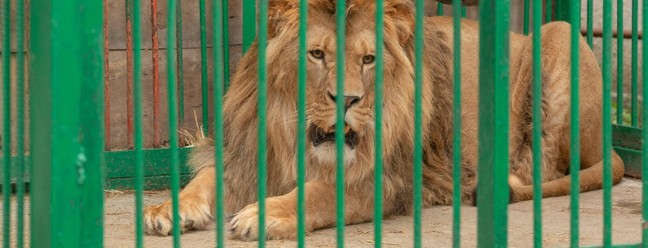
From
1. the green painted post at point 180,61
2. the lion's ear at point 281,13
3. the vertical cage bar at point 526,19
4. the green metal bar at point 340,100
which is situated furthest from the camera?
the vertical cage bar at point 526,19

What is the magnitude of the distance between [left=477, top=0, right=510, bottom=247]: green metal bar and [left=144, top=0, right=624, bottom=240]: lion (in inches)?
51.2

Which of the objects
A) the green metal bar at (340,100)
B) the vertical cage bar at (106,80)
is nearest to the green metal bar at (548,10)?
the vertical cage bar at (106,80)

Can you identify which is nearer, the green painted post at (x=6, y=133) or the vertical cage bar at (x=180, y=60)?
the green painted post at (x=6, y=133)

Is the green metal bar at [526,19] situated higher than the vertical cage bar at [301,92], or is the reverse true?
the green metal bar at [526,19]

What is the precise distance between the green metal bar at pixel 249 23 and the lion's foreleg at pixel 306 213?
979 millimetres

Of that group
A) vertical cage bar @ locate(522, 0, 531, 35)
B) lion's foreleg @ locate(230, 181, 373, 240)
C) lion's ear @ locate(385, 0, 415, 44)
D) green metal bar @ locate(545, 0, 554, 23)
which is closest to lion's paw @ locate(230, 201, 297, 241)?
lion's foreleg @ locate(230, 181, 373, 240)

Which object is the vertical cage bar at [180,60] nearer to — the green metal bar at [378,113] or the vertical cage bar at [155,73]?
the vertical cage bar at [155,73]

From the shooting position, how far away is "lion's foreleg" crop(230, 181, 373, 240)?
425 cm

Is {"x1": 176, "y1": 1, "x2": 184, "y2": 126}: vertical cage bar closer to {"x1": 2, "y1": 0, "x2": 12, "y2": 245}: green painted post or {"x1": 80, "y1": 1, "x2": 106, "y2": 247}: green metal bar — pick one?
{"x1": 2, "y1": 0, "x2": 12, "y2": 245}: green painted post

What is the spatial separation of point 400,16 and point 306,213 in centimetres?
92

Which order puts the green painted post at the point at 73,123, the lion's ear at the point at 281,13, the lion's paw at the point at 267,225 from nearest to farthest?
the green painted post at the point at 73,123, the lion's paw at the point at 267,225, the lion's ear at the point at 281,13

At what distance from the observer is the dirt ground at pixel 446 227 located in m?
4.24

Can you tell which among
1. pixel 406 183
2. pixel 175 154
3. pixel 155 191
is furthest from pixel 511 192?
pixel 175 154

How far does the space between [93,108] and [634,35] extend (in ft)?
12.4
